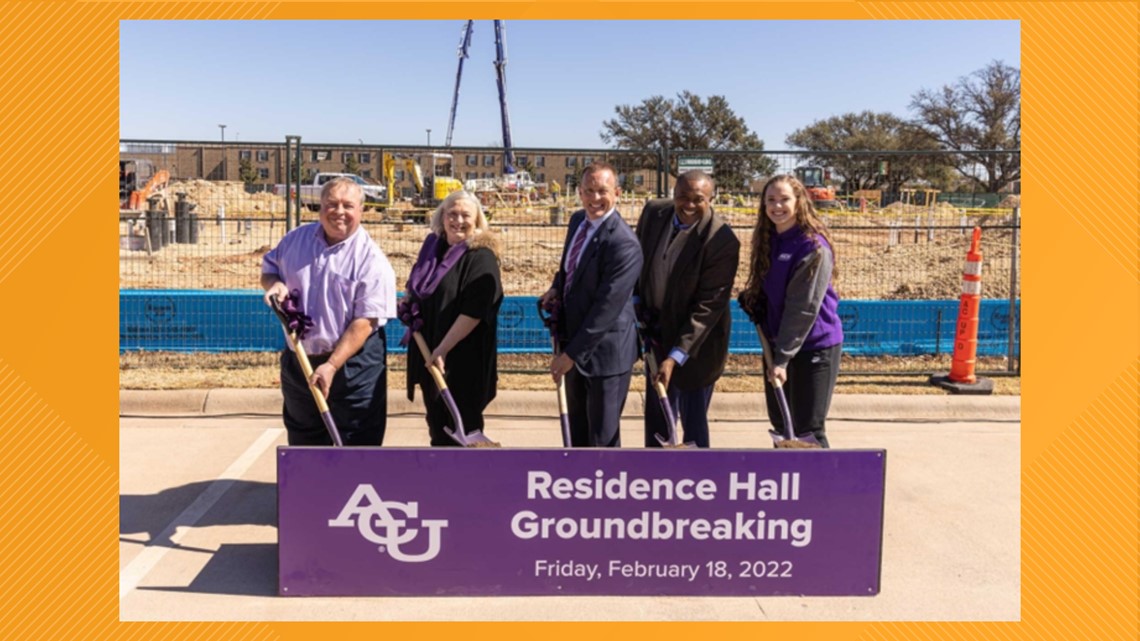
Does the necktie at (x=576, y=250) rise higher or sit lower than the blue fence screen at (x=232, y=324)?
higher

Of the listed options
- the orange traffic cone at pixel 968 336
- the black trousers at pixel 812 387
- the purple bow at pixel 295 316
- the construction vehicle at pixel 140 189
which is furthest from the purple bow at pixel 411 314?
the construction vehicle at pixel 140 189

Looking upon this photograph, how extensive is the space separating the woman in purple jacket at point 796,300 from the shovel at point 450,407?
149 centimetres

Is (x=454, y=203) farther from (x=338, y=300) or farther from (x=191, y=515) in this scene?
Answer: (x=191, y=515)

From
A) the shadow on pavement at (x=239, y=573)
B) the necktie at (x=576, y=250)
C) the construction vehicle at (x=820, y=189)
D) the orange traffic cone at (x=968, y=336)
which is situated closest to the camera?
the shadow on pavement at (x=239, y=573)

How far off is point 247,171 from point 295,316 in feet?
36.6

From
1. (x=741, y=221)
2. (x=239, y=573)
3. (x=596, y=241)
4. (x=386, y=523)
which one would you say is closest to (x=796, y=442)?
(x=596, y=241)

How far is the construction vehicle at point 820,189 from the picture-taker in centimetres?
1182

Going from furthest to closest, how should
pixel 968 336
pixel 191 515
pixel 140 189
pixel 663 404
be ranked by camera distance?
pixel 140 189
pixel 968 336
pixel 191 515
pixel 663 404

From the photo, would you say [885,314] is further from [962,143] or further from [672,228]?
[962,143]

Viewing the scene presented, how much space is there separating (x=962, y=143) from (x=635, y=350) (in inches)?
2026

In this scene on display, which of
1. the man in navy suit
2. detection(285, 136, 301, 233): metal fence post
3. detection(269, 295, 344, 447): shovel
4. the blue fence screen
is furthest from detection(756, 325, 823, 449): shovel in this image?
detection(285, 136, 301, 233): metal fence post

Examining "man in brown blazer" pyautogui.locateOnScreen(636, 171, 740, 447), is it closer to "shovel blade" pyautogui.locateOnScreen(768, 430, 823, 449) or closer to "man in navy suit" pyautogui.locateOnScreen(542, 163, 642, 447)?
"man in navy suit" pyautogui.locateOnScreen(542, 163, 642, 447)

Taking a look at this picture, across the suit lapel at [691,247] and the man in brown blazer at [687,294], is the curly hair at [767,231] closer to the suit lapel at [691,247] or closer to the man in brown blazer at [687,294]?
the man in brown blazer at [687,294]

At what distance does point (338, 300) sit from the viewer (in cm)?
511
